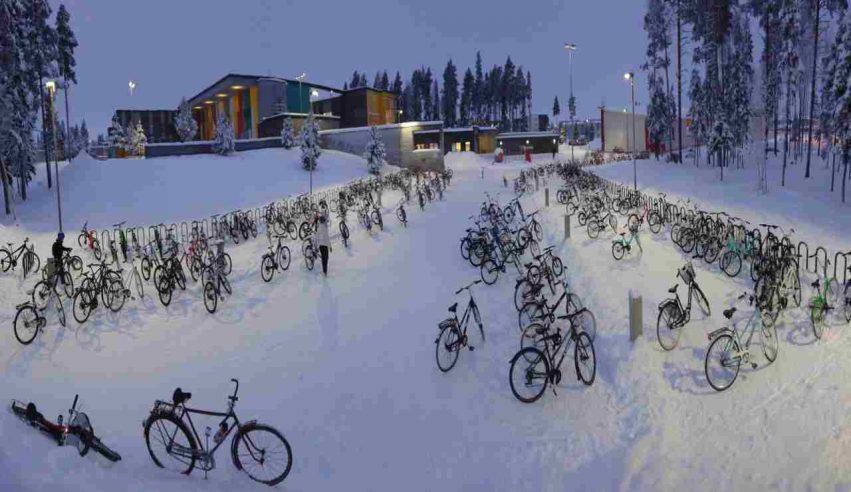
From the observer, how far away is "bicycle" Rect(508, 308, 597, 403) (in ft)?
26.4

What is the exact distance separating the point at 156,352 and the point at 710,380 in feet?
29.6

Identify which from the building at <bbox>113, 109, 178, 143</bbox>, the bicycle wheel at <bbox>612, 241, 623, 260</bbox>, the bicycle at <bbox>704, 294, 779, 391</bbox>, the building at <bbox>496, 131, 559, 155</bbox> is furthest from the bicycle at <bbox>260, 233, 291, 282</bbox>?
the building at <bbox>113, 109, 178, 143</bbox>

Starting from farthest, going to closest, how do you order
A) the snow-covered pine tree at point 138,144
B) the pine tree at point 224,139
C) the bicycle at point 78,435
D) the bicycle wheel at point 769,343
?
the snow-covered pine tree at point 138,144, the pine tree at point 224,139, the bicycle wheel at point 769,343, the bicycle at point 78,435

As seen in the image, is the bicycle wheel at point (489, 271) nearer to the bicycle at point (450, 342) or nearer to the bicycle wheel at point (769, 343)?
the bicycle at point (450, 342)

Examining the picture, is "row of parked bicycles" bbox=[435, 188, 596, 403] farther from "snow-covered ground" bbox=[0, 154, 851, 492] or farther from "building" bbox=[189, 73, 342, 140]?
"building" bbox=[189, 73, 342, 140]

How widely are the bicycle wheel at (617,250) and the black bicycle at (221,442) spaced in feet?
35.5

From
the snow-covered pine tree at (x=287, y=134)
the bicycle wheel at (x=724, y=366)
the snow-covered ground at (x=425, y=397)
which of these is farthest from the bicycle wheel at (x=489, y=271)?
the snow-covered pine tree at (x=287, y=134)

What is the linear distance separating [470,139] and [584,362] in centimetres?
6389

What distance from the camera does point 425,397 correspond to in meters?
8.15

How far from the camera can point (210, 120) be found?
225 feet

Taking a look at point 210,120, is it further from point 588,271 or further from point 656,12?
point 588,271

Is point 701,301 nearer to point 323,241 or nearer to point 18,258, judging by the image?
point 323,241

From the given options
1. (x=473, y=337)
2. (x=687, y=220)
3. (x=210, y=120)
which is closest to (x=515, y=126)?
(x=210, y=120)

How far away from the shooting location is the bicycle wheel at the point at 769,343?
8.57 meters
